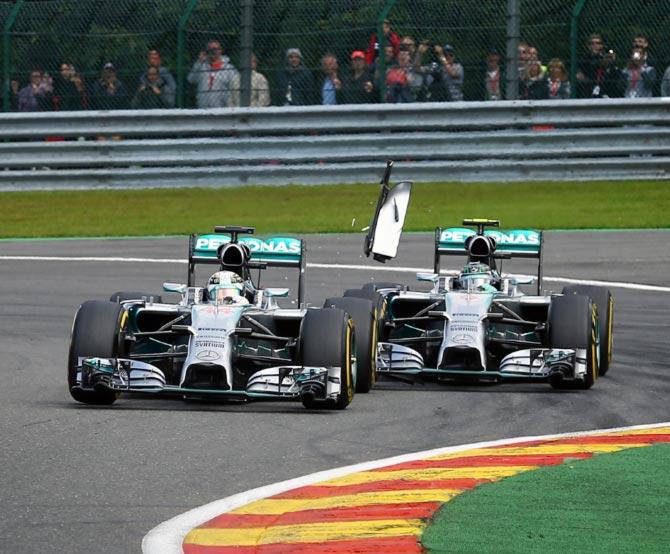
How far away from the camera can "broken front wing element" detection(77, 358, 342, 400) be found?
31.9 feet

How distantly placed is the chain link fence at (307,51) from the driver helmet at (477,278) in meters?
9.27

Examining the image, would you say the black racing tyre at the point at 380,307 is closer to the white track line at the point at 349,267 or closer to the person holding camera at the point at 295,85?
the white track line at the point at 349,267

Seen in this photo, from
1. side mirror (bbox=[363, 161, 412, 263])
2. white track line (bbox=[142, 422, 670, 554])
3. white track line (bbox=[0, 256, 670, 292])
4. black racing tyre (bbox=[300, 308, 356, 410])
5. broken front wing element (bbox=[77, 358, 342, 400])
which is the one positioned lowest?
white track line (bbox=[142, 422, 670, 554])

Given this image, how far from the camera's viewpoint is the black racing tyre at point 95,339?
9805mm

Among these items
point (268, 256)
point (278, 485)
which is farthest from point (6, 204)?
point (278, 485)

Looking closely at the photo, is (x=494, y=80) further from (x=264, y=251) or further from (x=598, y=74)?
(x=264, y=251)

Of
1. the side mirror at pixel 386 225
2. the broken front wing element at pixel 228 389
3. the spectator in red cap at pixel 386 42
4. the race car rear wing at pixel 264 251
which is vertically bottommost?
the broken front wing element at pixel 228 389

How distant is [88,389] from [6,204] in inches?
483

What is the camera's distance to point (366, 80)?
21.2 metres

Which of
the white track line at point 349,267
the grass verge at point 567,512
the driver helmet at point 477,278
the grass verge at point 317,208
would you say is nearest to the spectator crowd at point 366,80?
the grass verge at point 317,208

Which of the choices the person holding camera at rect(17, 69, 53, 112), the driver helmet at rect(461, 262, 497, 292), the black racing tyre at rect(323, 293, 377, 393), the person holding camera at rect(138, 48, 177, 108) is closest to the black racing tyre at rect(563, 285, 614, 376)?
the driver helmet at rect(461, 262, 497, 292)

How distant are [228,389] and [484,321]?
1.85 metres

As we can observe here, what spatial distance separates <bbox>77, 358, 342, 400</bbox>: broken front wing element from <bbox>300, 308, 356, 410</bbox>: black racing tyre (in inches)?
1.9

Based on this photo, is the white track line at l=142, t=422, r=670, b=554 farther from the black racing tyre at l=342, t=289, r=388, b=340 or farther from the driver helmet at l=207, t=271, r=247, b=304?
the black racing tyre at l=342, t=289, r=388, b=340
